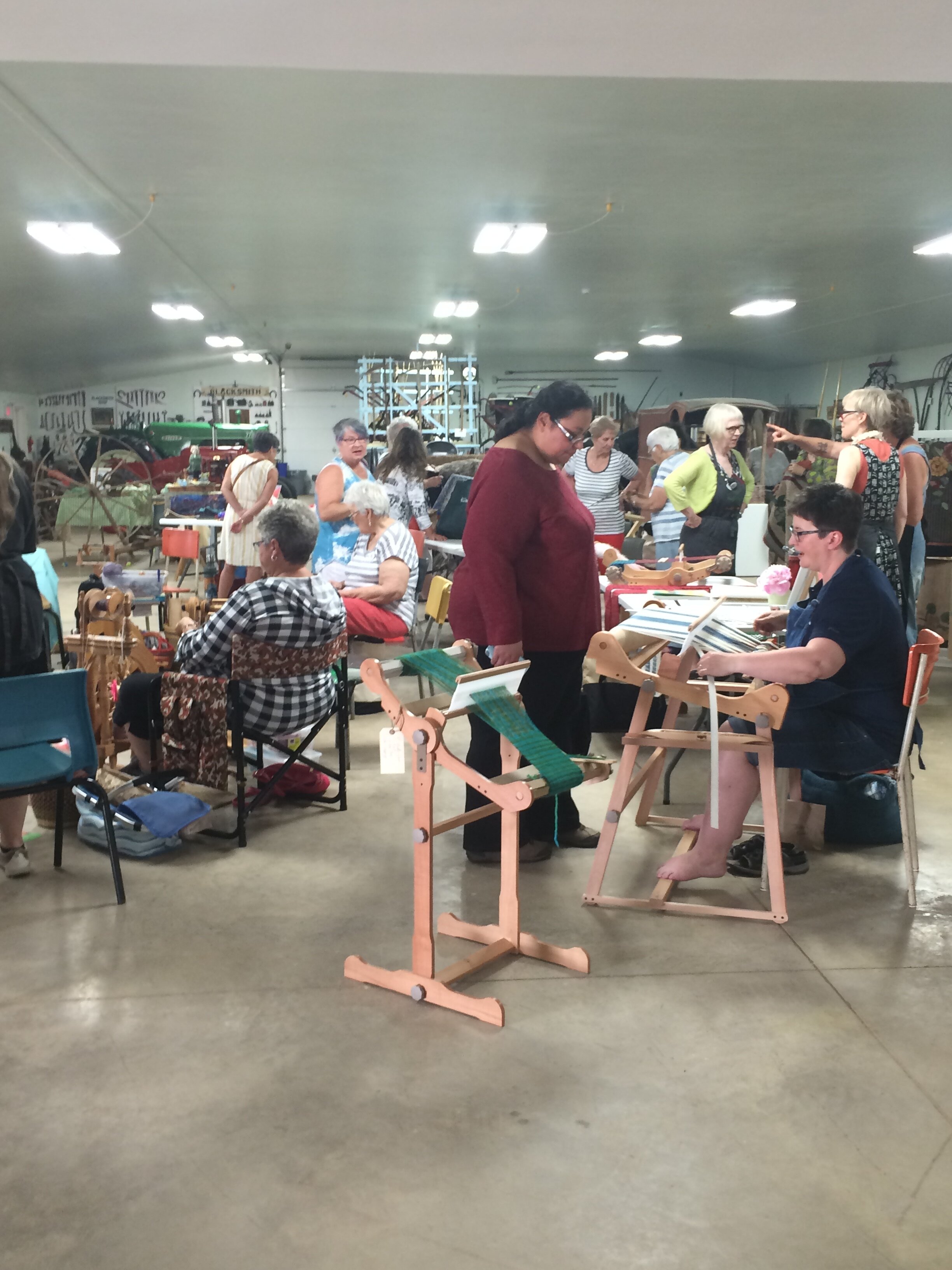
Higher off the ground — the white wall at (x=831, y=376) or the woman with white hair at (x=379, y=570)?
the white wall at (x=831, y=376)

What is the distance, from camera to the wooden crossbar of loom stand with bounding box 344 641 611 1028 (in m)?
2.47

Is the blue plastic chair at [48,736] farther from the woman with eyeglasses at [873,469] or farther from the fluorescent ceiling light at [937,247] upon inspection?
the fluorescent ceiling light at [937,247]

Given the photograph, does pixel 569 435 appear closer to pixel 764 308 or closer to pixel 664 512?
pixel 664 512

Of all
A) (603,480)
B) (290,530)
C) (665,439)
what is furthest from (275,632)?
(665,439)

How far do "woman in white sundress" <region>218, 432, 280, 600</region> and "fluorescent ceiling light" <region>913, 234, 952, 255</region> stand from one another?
545cm

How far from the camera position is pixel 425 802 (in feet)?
8.15

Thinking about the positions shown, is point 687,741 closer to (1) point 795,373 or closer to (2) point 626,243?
(2) point 626,243

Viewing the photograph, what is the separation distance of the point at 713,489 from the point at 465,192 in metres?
2.94

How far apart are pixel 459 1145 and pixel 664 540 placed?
13.3 ft

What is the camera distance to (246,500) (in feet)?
21.5

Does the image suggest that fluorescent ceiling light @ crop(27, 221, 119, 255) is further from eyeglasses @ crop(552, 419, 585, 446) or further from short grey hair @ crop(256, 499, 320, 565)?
eyeglasses @ crop(552, 419, 585, 446)

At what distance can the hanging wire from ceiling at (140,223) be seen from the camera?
7039mm

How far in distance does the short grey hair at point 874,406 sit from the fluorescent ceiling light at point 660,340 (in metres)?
11.1

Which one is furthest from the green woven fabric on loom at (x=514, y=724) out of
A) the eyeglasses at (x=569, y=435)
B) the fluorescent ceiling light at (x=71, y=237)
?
the fluorescent ceiling light at (x=71, y=237)
